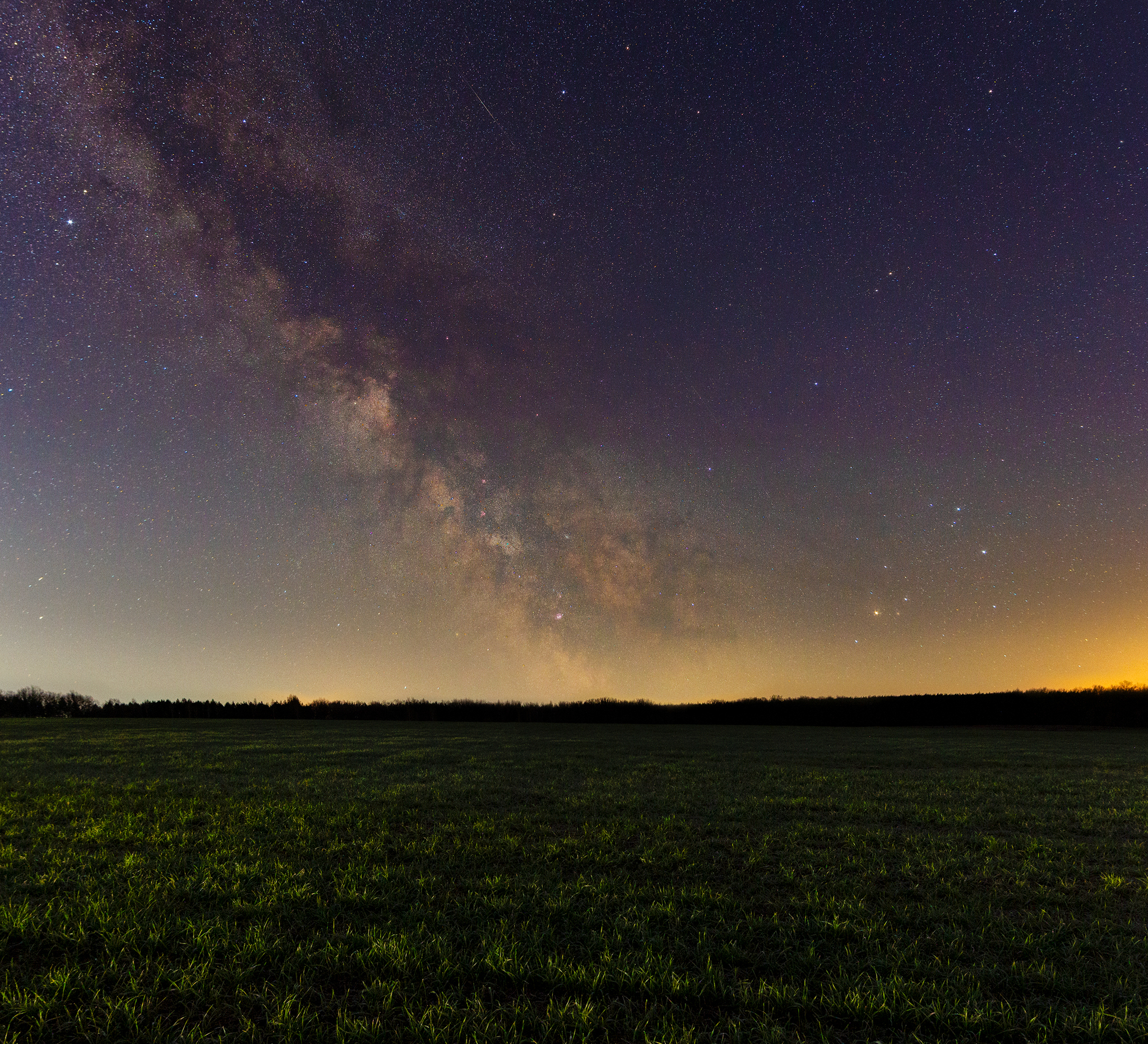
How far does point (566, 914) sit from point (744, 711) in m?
69.5

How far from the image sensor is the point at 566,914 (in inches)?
263

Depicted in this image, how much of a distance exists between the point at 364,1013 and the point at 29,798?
13.4 metres

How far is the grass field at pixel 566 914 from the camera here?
184 inches

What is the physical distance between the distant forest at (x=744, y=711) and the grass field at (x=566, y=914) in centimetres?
5054

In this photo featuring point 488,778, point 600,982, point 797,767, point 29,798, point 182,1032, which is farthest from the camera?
point 797,767

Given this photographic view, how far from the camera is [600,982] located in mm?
5133

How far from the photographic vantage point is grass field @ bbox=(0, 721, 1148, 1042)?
4.68 meters

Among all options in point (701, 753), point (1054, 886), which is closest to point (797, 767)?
point (701, 753)

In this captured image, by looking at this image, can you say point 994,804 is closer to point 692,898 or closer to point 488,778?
point 692,898

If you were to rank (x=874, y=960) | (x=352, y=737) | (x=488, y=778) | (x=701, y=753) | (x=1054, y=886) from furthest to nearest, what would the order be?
(x=352, y=737) < (x=701, y=753) < (x=488, y=778) < (x=1054, y=886) < (x=874, y=960)

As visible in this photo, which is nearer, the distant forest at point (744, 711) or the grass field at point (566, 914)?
the grass field at point (566, 914)

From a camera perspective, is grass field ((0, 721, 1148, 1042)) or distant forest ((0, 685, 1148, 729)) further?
distant forest ((0, 685, 1148, 729))

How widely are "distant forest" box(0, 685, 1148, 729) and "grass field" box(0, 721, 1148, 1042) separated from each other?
50535 mm

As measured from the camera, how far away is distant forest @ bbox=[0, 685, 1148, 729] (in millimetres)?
61781
